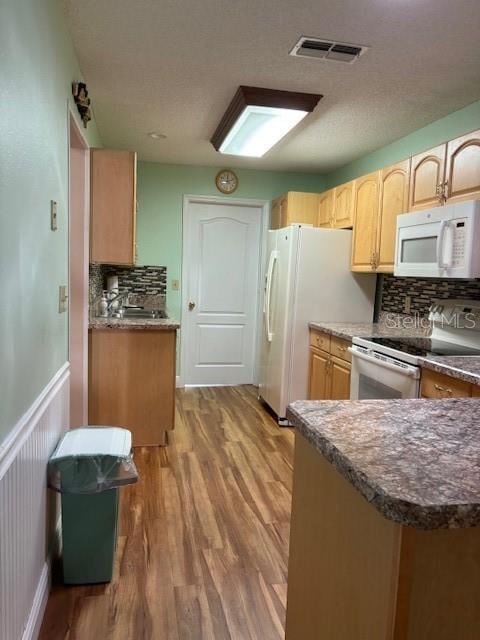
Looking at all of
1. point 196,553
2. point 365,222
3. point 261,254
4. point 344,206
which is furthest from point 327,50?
point 261,254

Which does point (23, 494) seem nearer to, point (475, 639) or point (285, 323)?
point (475, 639)

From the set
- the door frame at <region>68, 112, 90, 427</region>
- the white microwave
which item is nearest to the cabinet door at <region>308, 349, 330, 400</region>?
the white microwave

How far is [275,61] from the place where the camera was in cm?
235

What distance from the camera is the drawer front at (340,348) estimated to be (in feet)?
10.6

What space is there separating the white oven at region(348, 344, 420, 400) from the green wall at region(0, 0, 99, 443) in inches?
68.6

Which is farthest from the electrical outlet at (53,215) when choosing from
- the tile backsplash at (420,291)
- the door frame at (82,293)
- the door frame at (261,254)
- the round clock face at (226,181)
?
the round clock face at (226,181)

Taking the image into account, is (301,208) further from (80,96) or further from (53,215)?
(53,215)

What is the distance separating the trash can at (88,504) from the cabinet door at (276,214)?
3283 millimetres

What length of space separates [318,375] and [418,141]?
74.2 inches

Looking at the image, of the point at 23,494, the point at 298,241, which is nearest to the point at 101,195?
the point at 298,241

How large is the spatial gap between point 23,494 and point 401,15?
225 cm

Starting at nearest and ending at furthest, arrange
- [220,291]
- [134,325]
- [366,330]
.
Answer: [134,325], [366,330], [220,291]

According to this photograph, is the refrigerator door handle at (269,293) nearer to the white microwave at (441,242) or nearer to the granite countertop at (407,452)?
the white microwave at (441,242)

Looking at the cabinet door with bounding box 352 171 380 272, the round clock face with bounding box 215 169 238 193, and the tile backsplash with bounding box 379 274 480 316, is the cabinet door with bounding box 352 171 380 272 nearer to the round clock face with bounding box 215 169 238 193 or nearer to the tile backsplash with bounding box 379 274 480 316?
the tile backsplash with bounding box 379 274 480 316
